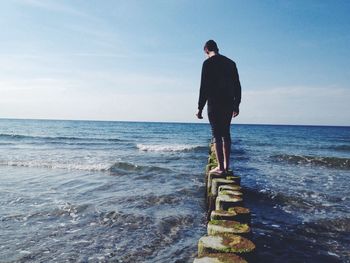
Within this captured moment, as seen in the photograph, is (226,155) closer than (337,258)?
No

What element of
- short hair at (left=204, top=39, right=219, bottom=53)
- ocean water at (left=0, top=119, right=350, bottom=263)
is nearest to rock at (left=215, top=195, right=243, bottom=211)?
ocean water at (left=0, top=119, right=350, bottom=263)

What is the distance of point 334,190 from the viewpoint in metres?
9.93

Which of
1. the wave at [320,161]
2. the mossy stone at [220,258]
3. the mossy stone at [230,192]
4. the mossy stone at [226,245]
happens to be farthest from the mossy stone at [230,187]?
the wave at [320,161]

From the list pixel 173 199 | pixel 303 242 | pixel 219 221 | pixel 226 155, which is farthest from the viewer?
pixel 173 199

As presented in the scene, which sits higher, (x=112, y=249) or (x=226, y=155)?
(x=226, y=155)

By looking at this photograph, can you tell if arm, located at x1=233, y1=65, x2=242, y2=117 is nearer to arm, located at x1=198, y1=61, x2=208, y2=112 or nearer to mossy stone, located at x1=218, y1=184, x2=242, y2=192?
arm, located at x1=198, y1=61, x2=208, y2=112

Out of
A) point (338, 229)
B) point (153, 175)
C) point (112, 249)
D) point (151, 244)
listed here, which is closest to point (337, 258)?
point (338, 229)

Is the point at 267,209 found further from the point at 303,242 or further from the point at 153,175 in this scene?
the point at 153,175

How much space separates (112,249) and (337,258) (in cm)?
330

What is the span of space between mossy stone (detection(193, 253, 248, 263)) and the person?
9.94 ft

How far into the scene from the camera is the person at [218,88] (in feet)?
17.9

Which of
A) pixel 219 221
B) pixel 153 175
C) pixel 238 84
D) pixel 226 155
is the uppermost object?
pixel 238 84

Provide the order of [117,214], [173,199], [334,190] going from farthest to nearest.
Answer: [334,190] < [173,199] < [117,214]

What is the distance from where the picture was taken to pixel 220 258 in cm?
268
